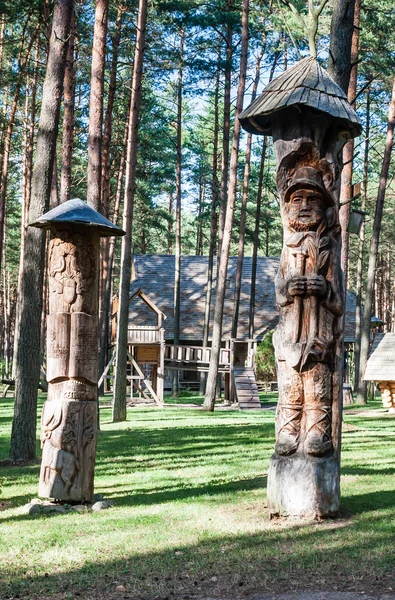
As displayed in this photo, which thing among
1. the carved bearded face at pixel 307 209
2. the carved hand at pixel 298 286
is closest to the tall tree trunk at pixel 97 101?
the carved bearded face at pixel 307 209

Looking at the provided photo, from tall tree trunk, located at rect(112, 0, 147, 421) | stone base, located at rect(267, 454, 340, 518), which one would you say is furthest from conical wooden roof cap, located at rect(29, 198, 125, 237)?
tall tree trunk, located at rect(112, 0, 147, 421)

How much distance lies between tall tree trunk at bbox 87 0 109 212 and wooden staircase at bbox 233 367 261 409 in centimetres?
1139

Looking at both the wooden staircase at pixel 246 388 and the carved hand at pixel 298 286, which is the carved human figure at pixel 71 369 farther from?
the wooden staircase at pixel 246 388

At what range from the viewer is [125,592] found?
5.83 m

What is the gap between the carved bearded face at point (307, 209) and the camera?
8352 mm

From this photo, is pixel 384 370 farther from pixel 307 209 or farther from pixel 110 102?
pixel 307 209

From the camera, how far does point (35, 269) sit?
1245cm

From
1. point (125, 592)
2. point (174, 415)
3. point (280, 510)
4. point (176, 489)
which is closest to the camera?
point (125, 592)

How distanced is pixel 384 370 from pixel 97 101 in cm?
1261

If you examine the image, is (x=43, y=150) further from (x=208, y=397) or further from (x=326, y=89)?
(x=208, y=397)

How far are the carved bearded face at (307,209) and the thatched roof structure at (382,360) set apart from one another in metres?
16.1

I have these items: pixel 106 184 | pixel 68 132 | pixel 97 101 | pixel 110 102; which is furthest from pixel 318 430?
pixel 106 184

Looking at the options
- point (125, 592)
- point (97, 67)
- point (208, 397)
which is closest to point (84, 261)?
point (125, 592)

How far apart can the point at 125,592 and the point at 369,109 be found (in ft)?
101
